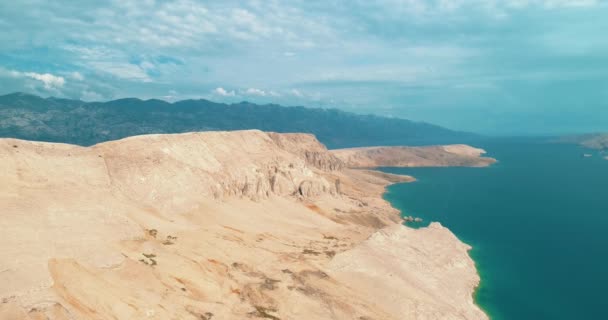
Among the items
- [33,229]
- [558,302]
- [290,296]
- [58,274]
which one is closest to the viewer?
[58,274]

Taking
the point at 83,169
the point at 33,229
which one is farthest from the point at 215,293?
the point at 83,169

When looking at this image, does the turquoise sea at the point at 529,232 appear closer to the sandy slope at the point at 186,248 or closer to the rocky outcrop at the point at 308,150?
the sandy slope at the point at 186,248

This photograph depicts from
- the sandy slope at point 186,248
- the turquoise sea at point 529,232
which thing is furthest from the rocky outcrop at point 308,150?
the sandy slope at point 186,248

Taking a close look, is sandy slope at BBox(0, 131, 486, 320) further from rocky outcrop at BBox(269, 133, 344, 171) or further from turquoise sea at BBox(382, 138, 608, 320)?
rocky outcrop at BBox(269, 133, 344, 171)

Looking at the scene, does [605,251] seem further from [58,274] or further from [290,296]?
[58,274]

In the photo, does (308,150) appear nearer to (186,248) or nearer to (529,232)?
(529,232)

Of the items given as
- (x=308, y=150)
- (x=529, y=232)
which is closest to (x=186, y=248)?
(x=529, y=232)
